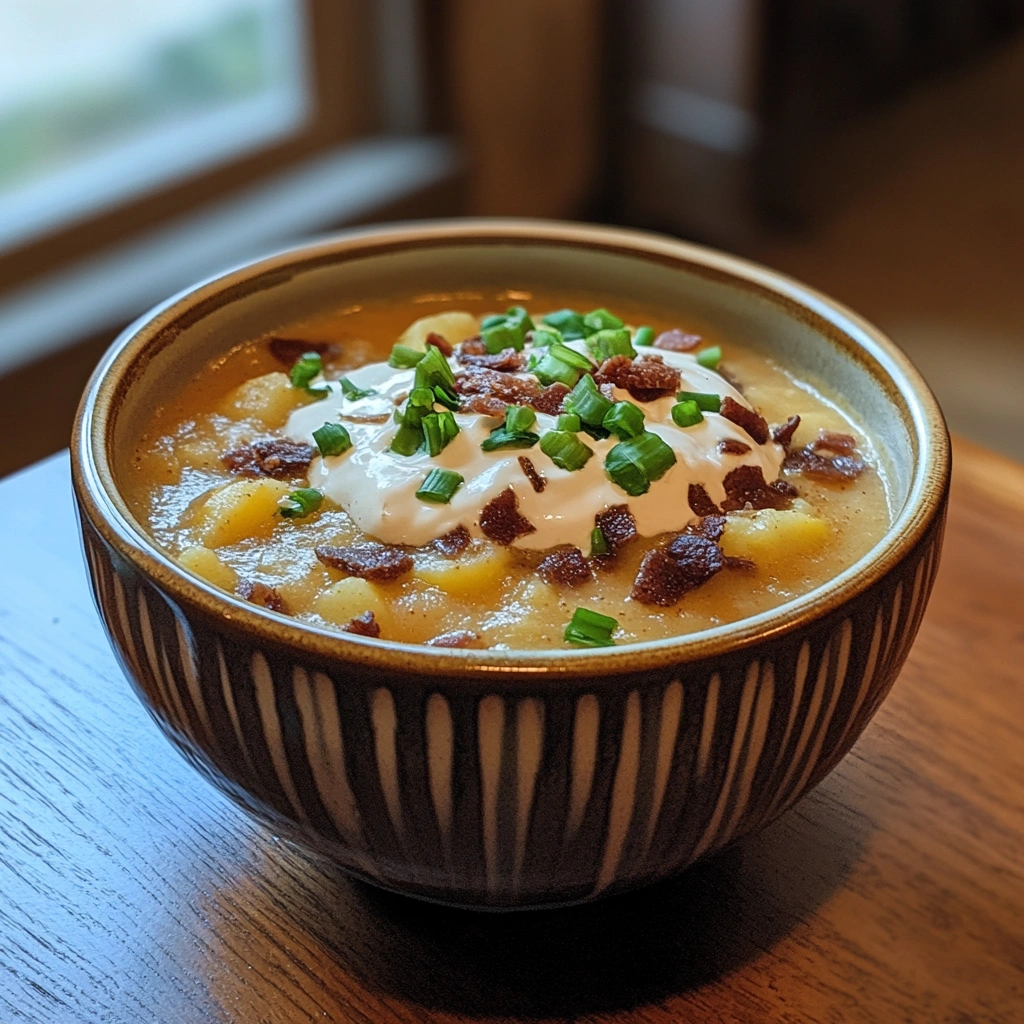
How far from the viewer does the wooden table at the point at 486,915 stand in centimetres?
92

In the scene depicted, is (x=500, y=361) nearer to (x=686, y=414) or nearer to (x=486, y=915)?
(x=686, y=414)

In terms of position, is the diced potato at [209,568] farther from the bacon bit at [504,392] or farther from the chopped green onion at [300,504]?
the bacon bit at [504,392]

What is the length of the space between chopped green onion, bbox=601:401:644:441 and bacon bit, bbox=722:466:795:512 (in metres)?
0.09

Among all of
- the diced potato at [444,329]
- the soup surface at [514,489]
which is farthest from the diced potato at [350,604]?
the diced potato at [444,329]

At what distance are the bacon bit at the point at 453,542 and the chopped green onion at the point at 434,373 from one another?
18 cm

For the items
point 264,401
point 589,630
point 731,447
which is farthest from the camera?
point 264,401

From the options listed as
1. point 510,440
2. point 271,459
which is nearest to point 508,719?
point 510,440

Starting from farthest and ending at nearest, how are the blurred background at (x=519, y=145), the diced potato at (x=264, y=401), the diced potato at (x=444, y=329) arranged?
the blurred background at (x=519, y=145)
the diced potato at (x=444, y=329)
the diced potato at (x=264, y=401)

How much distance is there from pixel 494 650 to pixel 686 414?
440mm

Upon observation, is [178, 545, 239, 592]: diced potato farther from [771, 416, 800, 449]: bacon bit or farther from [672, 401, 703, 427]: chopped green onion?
[771, 416, 800, 449]: bacon bit

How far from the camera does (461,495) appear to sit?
1.06 metres

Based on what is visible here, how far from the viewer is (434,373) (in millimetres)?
1167

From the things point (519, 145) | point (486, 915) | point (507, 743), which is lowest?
point (519, 145)

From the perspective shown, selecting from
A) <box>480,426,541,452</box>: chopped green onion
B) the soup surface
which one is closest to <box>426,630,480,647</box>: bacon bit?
the soup surface
